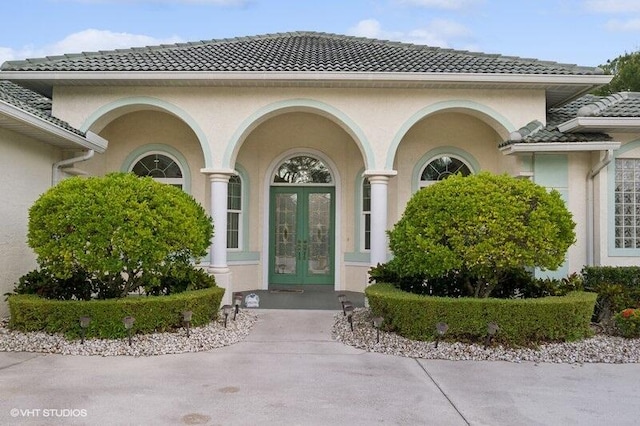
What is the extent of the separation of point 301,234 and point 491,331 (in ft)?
21.6

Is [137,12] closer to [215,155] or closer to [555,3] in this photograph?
[215,155]

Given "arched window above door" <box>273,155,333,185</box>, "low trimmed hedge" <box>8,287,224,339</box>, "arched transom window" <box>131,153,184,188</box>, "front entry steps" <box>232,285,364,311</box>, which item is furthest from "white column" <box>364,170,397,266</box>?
"arched transom window" <box>131,153,184,188</box>

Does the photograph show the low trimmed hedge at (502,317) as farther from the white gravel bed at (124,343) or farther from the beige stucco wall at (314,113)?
the beige stucco wall at (314,113)

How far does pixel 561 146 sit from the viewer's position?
959cm

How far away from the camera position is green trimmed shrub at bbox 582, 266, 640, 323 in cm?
839

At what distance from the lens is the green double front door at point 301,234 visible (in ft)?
42.5

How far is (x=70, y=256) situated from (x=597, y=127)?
903 cm

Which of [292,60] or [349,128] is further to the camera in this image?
[292,60]

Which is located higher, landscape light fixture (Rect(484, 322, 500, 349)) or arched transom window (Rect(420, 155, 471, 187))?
arched transom window (Rect(420, 155, 471, 187))

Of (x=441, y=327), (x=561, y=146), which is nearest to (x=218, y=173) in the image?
(x=441, y=327)

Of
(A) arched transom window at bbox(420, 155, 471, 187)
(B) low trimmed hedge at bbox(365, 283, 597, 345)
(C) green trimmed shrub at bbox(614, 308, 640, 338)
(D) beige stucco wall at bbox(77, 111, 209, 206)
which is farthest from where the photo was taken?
(A) arched transom window at bbox(420, 155, 471, 187)

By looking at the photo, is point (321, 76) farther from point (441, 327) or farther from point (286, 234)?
point (441, 327)

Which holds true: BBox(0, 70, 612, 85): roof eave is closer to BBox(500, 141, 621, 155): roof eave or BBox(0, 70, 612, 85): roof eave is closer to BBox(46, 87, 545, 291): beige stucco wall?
BBox(46, 87, 545, 291): beige stucco wall

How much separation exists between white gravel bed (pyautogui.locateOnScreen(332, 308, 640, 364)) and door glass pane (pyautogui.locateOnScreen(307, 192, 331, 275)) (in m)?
5.12
